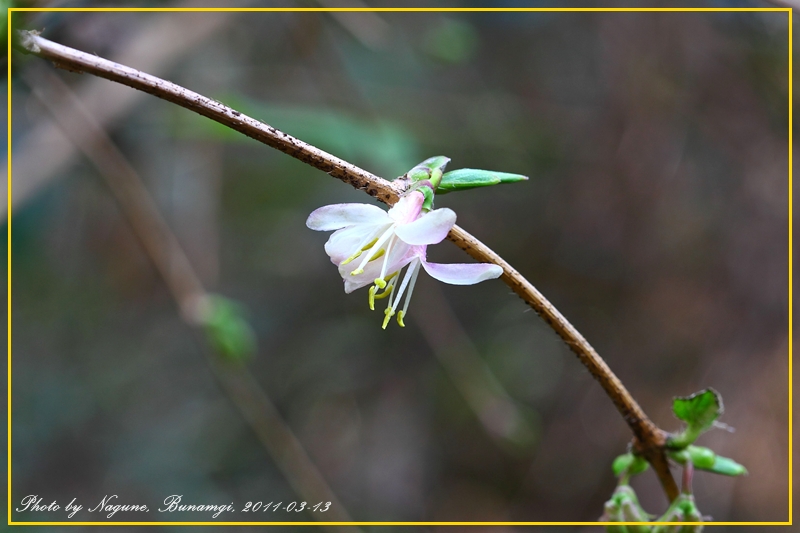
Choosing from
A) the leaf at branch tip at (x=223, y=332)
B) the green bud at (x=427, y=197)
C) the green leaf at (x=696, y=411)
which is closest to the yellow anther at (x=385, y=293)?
the green bud at (x=427, y=197)

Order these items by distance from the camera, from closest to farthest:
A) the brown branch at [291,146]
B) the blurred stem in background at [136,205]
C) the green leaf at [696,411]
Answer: the brown branch at [291,146] < the green leaf at [696,411] < the blurred stem in background at [136,205]

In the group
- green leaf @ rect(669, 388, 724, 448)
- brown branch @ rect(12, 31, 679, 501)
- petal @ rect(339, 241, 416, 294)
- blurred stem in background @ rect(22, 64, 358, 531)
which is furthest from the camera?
blurred stem in background @ rect(22, 64, 358, 531)

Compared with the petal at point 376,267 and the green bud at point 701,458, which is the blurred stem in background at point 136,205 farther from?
the green bud at point 701,458

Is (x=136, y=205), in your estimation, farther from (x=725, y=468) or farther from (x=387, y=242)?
(x=725, y=468)

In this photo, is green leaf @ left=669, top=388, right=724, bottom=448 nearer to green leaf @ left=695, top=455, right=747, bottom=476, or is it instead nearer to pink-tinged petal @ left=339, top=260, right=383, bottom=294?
green leaf @ left=695, top=455, right=747, bottom=476

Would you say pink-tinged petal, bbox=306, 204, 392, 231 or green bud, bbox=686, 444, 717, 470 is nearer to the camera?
pink-tinged petal, bbox=306, 204, 392, 231

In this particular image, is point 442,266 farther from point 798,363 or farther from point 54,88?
point 798,363

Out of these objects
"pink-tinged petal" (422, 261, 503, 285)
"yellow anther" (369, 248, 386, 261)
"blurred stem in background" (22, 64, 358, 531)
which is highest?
"blurred stem in background" (22, 64, 358, 531)

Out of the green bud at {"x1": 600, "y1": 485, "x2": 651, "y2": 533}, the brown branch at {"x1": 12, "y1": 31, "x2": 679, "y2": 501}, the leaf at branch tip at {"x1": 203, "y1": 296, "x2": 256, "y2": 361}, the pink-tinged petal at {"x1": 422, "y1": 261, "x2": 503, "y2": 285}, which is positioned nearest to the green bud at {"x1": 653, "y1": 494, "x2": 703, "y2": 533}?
the green bud at {"x1": 600, "y1": 485, "x2": 651, "y2": 533}
